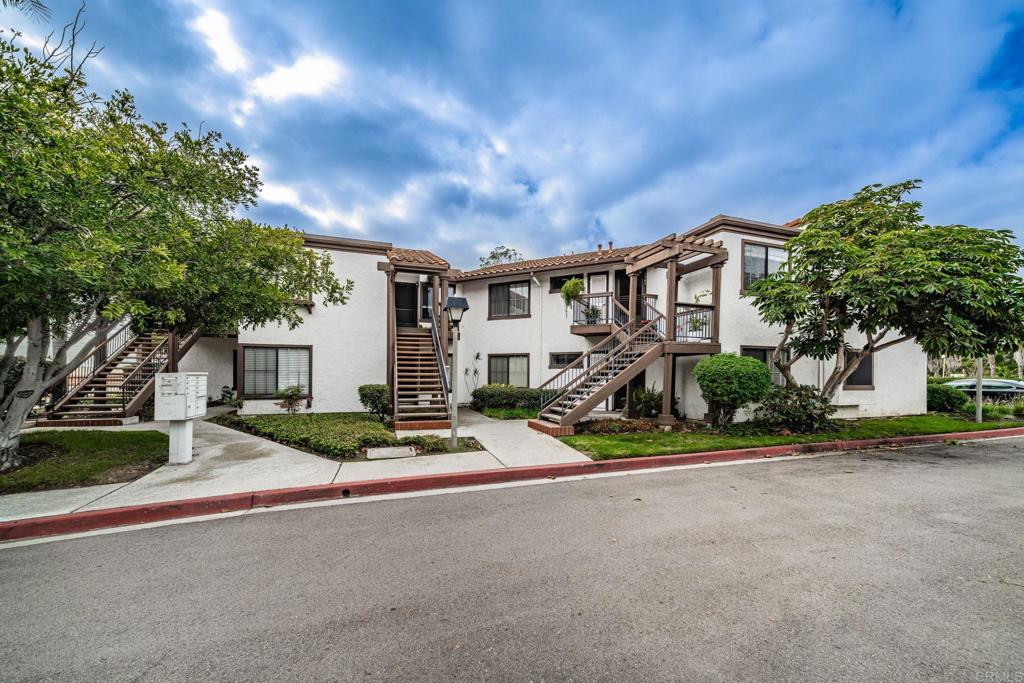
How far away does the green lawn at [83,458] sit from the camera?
572 centimetres

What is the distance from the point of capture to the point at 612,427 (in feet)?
33.2

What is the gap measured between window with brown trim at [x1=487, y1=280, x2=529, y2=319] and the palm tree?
489 inches

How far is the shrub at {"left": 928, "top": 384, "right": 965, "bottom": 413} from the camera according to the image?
593 inches

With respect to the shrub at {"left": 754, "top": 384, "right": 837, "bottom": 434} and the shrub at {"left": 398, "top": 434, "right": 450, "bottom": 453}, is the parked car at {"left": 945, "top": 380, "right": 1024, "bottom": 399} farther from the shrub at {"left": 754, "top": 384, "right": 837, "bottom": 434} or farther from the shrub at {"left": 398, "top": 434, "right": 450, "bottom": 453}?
the shrub at {"left": 398, "top": 434, "right": 450, "bottom": 453}

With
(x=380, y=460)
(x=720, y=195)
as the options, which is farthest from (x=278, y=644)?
(x=720, y=195)

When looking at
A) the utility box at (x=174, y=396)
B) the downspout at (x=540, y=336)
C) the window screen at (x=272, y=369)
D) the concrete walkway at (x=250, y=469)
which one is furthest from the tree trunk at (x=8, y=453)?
the downspout at (x=540, y=336)

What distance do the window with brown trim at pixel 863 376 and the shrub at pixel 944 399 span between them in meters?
4.30

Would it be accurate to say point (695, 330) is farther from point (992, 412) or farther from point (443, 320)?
point (992, 412)

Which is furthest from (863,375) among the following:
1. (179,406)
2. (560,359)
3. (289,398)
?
(289,398)

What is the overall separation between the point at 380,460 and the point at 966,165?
92.8 feet

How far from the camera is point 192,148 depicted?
734 centimetres

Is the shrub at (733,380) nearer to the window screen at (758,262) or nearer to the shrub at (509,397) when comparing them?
the window screen at (758,262)

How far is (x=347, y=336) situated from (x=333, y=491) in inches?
366

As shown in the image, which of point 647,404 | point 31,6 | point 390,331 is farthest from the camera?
point 390,331
